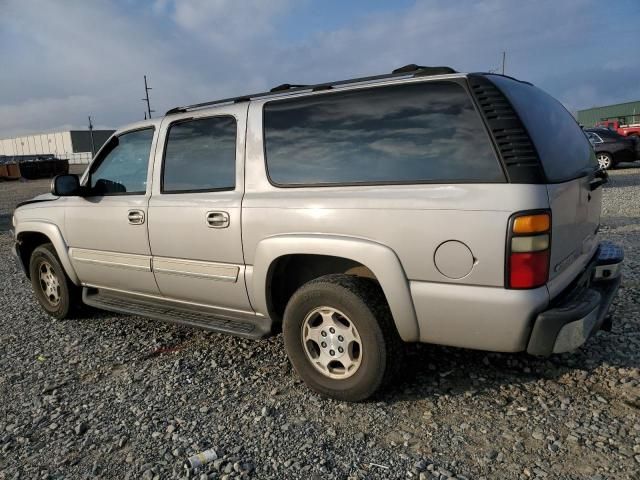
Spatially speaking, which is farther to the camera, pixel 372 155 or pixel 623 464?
pixel 372 155

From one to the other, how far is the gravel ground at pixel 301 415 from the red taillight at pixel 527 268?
0.84 m

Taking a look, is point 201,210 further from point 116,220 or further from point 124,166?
point 124,166

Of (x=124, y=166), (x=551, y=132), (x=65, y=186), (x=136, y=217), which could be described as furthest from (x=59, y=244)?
(x=551, y=132)

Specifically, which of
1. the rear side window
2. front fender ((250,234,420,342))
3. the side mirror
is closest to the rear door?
the rear side window

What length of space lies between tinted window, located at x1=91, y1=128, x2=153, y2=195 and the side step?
0.91 m

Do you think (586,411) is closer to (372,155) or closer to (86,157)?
(372,155)

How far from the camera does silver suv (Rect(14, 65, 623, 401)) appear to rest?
2479mm

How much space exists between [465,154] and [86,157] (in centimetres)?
6601

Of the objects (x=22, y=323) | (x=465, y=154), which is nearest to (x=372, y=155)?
(x=465, y=154)

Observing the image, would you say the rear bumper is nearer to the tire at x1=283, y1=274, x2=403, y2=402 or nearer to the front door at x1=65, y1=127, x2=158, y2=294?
the tire at x1=283, y1=274, x2=403, y2=402

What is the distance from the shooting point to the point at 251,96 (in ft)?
11.7

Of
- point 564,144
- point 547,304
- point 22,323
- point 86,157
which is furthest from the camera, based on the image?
point 86,157

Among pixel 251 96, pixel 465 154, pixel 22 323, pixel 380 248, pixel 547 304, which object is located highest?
pixel 251 96

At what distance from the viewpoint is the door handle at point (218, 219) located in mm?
3299
